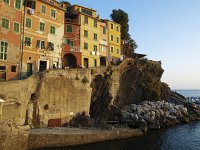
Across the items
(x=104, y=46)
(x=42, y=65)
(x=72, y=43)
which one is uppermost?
(x=104, y=46)

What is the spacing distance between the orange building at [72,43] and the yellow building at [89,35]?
111 cm

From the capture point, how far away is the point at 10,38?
39.6 m

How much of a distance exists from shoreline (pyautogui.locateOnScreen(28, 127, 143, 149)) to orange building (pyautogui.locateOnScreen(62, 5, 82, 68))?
779 inches

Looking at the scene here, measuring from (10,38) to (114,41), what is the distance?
33.0 meters

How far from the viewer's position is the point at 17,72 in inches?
1619

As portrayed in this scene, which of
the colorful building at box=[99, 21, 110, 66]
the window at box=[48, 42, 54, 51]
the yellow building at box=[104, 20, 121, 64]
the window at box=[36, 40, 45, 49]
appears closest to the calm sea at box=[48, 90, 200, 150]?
the window at box=[36, 40, 45, 49]

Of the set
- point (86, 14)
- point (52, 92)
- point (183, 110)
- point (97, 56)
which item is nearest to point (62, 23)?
point (86, 14)

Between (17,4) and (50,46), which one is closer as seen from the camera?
(17,4)

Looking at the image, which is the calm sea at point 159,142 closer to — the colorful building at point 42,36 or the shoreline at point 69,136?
the shoreline at point 69,136

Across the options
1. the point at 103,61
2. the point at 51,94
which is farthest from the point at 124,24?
the point at 51,94

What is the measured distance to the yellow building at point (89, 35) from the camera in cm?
5616

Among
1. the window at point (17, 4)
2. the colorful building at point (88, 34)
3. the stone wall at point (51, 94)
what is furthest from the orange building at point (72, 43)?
the window at point (17, 4)

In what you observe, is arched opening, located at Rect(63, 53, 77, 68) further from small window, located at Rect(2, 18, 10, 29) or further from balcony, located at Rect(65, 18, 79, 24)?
small window, located at Rect(2, 18, 10, 29)

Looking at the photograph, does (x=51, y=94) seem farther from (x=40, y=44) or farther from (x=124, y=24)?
(x=124, y=24)
